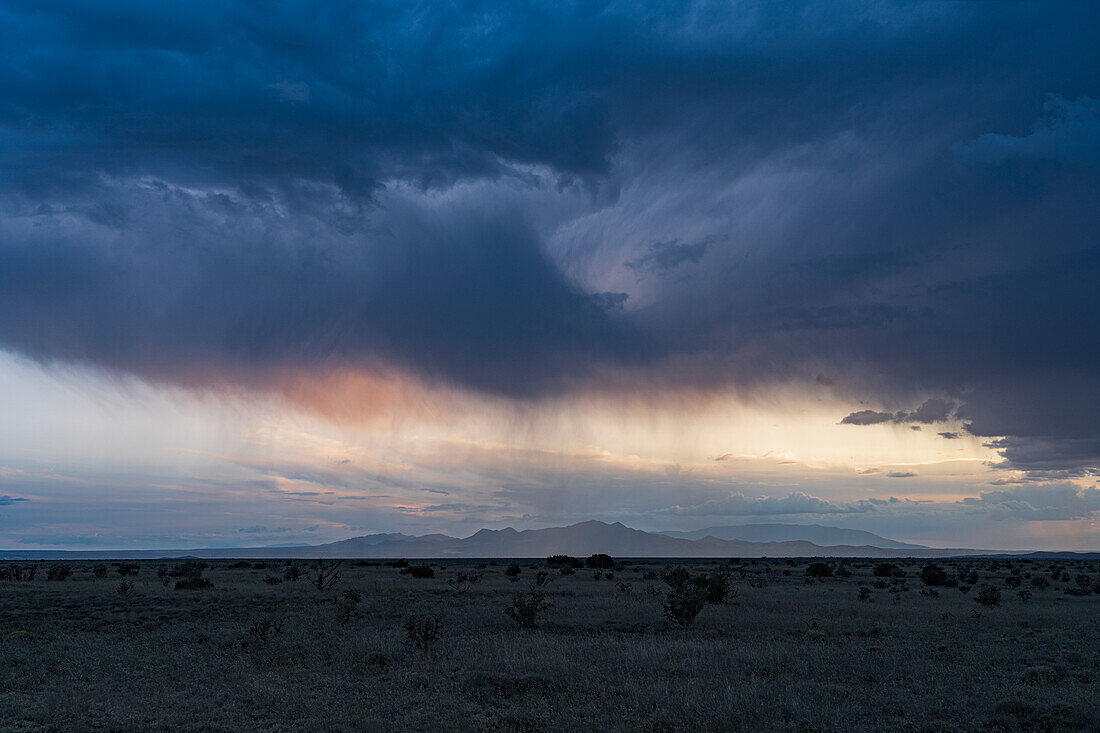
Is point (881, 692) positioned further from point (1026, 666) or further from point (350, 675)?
point (350, 675)

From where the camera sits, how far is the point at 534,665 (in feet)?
61.9

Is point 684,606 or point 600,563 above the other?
point 684,606

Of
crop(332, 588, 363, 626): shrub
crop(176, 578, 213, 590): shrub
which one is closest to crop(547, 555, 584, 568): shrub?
crop(176, 578, 213, 590): shrub

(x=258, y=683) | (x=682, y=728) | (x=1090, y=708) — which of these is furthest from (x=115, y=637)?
(x=1090, y=708)

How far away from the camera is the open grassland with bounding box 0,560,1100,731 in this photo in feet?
46.1

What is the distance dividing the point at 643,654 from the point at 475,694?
654 cm

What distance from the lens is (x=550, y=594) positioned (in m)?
39.9

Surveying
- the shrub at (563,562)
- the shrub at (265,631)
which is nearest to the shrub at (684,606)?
the shrub at (265,631)

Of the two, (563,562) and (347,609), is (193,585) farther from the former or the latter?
(563,562)

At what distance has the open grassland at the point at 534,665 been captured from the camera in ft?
46.1

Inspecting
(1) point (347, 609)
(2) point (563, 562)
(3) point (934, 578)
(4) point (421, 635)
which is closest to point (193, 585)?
(1) point (347, 609)

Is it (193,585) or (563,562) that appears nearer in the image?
(193,585)

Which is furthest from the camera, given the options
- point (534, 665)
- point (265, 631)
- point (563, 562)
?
point (563, 562)

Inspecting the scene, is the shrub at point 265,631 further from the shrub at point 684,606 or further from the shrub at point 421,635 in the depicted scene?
the shrub at point 684,606
